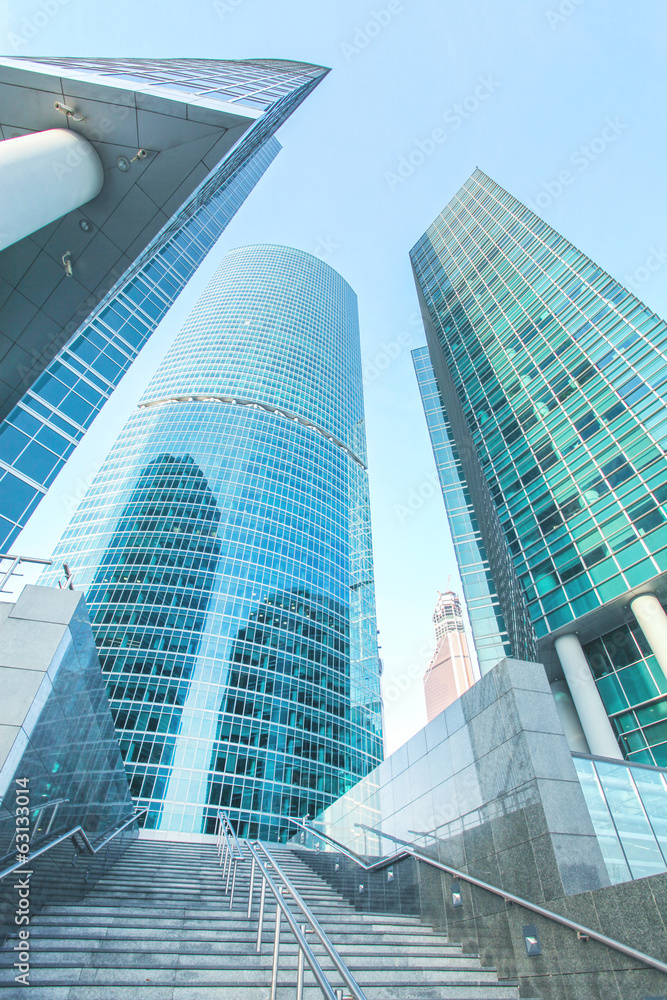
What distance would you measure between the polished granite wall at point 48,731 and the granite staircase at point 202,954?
2.02 ft

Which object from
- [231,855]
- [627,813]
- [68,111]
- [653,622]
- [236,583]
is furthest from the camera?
[236,583]

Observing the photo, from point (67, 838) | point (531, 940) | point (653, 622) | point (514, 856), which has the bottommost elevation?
point (531, 940)

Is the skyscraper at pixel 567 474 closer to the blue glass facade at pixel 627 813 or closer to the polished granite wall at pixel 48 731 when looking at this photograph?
the blue glass facade at pixel 627 813

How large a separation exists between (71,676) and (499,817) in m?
7.38

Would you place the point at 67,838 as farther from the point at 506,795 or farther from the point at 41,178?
the point at 41,178

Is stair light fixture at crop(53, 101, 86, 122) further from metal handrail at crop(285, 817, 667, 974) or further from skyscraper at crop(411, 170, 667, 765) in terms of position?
skyscraper at crop(411, 170, 667, 765)

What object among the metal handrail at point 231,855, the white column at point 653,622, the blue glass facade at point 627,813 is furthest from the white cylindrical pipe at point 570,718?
the blue glass facade at point 627,813

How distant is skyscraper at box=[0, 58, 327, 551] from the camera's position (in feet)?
44.1

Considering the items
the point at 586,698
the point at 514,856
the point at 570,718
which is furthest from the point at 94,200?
the point at 570,718

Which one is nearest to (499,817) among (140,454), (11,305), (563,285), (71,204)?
(71,204)

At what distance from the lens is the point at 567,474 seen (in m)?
31.7

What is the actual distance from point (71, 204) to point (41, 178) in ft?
6.46

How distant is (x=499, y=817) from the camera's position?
818cm

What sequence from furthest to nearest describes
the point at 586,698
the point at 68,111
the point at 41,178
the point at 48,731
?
1. the point at 586,698
2. the point at 68,111
3. the point at 41,178
4. the point at 48,731
